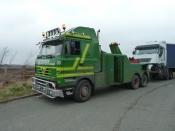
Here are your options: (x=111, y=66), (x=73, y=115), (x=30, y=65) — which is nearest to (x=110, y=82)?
(x=111, y=66)

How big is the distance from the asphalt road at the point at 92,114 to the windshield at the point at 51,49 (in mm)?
1980

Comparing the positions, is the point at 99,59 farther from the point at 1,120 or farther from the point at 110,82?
the point at 1,120

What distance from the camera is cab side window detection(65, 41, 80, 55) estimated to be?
29.9 feet

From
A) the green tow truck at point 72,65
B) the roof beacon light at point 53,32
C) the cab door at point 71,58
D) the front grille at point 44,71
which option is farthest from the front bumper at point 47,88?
the roof beacon light at point 53,32

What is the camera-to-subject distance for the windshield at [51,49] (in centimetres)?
916

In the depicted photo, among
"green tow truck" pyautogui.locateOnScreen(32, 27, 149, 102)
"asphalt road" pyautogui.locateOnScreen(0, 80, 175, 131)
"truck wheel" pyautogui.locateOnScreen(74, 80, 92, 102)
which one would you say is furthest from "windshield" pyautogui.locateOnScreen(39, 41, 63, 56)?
"asphalt road" pyautogui.locateOnScreen(0, 80, 175, 131)

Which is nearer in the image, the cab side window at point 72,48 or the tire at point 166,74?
the cab side window at point 72,48

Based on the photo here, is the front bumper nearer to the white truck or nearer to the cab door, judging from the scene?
the cab door

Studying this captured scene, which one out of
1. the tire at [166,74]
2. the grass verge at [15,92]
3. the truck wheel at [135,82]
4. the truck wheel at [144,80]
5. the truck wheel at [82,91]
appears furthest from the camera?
the tire at [166,74]

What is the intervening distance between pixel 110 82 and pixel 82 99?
2.22 metres

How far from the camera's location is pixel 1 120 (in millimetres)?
7090

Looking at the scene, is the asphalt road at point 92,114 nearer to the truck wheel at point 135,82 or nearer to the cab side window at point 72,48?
the cab side window at point 72,48

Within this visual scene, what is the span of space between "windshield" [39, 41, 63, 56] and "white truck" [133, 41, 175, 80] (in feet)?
28.3

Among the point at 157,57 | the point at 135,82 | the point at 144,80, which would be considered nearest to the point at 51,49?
A: the point at 135,82
